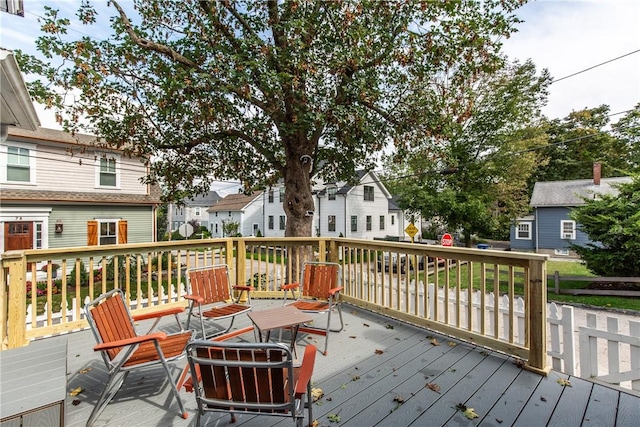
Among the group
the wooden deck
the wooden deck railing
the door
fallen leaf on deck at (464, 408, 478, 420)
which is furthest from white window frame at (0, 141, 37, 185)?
fallen leaf on deck at (464, 408, 478, 420)

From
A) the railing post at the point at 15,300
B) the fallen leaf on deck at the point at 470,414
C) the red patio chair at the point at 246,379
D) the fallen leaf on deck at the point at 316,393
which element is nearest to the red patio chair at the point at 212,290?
the fallen leaf on deck at the point at 316,393

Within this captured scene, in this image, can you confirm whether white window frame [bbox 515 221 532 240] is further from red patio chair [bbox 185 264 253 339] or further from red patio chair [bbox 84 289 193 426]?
red patio chair [bbox 84 289 193 426]

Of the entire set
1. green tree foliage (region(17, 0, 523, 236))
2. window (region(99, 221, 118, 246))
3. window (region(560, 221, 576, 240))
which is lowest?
window (region(560, 221, 576, 240))

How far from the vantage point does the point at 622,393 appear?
2346 millimetres

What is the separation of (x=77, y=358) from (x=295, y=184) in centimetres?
475

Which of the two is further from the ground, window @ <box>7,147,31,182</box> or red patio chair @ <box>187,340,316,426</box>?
window @ <box>7,147,31,182</box>

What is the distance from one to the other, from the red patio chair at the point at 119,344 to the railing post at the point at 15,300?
1400 mm

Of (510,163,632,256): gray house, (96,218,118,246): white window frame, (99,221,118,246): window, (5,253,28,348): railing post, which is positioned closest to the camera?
(5,253,28,348): railing post

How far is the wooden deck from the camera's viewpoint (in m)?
2.08

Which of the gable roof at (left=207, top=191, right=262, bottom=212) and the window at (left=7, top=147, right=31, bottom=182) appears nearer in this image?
the window at (left=7, top=147, right=31, bottom=182)

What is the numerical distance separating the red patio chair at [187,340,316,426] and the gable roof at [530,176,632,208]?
70.6 feet

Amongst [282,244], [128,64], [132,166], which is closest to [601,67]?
[282,244]

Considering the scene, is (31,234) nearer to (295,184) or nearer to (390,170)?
(295,184)

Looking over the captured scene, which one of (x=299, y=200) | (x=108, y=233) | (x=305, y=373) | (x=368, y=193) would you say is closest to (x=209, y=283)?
(x=305, y=373)
